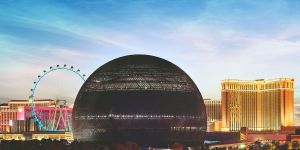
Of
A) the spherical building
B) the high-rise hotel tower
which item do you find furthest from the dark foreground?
the high-rise hotel tower

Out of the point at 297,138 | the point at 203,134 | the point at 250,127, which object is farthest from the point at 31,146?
the point at 250,127

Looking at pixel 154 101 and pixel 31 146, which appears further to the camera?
pixel 31 146

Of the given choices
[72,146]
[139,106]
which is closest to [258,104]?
[72,146]

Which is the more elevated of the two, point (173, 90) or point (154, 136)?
point (173, 90)

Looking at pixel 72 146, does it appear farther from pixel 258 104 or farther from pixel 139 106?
pixel 258 104

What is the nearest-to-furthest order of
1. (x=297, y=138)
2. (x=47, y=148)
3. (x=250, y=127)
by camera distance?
(x=47, y=148), (x=297, y=138), (x=250, y=127)

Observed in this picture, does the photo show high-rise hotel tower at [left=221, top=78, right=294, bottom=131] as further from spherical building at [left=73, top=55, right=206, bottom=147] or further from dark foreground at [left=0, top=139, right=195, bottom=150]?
spherical building at [left=73, top=55, right=206, bottom=147]

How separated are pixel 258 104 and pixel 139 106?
120511 millimetres

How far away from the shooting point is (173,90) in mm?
73312

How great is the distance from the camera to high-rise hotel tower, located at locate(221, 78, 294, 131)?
7180 inches

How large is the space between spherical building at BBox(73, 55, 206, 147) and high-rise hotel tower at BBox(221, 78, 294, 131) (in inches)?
4419

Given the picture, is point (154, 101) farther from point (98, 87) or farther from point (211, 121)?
point (211, 121)

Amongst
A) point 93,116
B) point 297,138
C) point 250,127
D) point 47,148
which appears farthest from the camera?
point 250,127

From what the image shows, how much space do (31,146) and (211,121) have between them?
399ft
